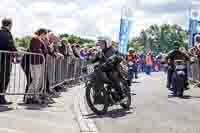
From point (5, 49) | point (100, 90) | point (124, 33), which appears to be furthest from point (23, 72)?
point (124, 33)

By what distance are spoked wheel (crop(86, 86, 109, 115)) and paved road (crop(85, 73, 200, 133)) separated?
6.5 inches

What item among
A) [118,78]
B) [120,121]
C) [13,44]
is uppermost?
[13,44]

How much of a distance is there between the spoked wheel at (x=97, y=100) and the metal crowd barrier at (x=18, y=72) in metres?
1.87

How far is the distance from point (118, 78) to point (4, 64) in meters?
2.67

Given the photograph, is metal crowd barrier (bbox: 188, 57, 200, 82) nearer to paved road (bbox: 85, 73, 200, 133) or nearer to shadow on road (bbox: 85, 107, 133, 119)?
paved road (bbox: 85, 73, 200, 133)

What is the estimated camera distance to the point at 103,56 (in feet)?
38.7

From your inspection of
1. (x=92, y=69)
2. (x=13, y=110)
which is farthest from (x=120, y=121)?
(x=13, y=110)

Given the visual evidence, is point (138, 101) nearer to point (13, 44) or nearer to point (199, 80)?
point (13, 44)

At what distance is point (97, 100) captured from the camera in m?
11.3

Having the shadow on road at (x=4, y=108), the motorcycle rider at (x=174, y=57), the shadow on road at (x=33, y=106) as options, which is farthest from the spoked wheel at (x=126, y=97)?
the motorcycle rider at (x=174, y=57)

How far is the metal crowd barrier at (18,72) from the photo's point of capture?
1188cm

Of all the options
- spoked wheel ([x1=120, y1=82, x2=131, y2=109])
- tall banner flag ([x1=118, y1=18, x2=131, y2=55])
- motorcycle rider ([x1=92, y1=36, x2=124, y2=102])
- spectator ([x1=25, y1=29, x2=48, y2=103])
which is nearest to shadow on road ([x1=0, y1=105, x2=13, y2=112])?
spectator ([x1=25, y1=29, x2=48, y2=103])

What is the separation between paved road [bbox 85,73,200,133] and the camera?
9484 mm

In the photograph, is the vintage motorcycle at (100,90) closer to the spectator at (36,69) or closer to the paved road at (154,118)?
the paved road at (154,118)
